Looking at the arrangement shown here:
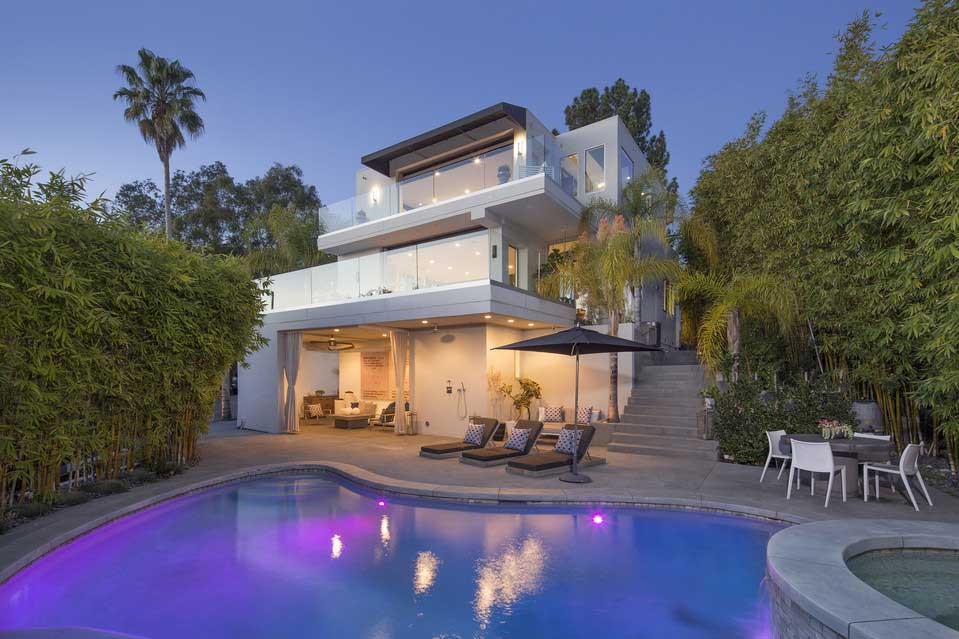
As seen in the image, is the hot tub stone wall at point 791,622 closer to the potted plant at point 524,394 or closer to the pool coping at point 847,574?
the pool coping at point 847,574

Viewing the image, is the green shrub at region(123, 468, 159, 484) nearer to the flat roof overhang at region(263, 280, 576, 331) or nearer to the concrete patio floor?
the concrete patio floor

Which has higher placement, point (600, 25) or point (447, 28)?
point (447, 28)

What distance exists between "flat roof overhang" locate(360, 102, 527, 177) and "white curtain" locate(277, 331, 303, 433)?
21.7 ft

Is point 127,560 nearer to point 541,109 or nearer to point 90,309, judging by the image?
point 90,309

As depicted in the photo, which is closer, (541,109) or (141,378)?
(141,378)

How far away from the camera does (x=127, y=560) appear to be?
581 centimetres

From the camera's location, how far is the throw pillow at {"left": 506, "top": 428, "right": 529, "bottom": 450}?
10281 mm

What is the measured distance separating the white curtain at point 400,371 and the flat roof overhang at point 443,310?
1.71ft

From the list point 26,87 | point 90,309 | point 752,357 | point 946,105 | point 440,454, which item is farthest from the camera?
point 26,87

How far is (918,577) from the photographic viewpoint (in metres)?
4.34

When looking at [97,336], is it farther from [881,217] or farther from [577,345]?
[881,217]

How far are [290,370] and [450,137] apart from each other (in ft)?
28.9

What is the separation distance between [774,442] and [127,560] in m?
9.47

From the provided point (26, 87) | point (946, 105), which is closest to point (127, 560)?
point (946, 105)
